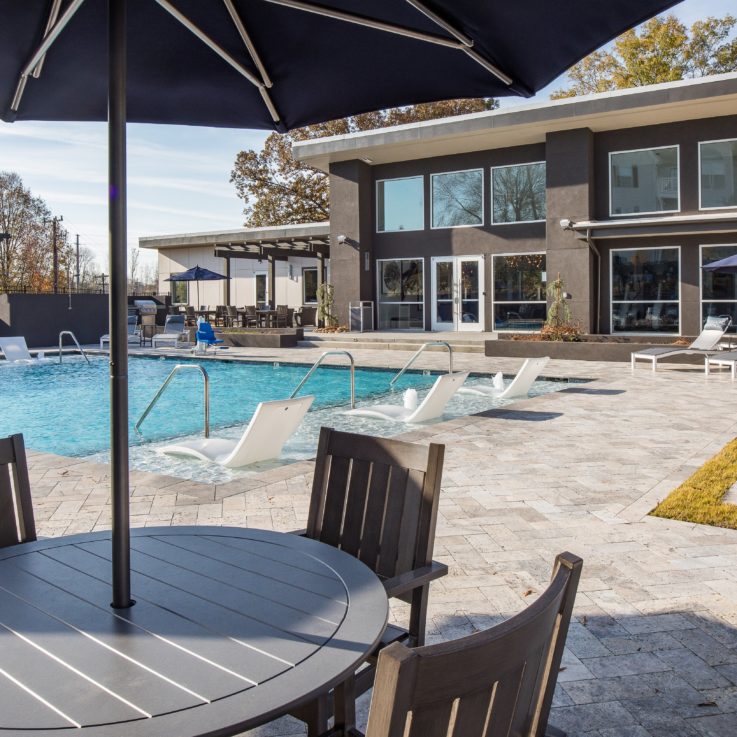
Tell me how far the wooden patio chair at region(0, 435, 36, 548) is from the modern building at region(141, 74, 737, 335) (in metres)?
16.4

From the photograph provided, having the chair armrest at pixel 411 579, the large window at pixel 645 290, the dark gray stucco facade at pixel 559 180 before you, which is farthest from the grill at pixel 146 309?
the chair armrest at pixel 411 579

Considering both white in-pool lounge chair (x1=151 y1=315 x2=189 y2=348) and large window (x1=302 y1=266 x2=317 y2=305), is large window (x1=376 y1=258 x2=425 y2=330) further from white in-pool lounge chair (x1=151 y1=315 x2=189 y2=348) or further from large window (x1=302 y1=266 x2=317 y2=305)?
white in-pool lounge chair (x1=151 y1=315 x2=189 y2=348)

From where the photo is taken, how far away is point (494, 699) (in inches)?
40.1

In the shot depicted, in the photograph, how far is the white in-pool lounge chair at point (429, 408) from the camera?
7.46m

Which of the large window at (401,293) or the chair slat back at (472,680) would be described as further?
the large window at (401,293)

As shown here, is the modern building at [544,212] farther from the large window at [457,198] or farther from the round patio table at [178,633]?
the round patio table at [178,633]

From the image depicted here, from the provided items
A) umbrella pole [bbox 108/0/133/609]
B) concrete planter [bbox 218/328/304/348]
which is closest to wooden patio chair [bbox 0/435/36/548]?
umbrella pole [bbox 108/0/133/609]

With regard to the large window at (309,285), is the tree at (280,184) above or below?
above

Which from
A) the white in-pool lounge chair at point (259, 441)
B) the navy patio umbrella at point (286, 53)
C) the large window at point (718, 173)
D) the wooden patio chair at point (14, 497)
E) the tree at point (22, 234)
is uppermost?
the tree at point (22, 234)

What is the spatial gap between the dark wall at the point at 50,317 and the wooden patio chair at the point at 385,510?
19.2 metres

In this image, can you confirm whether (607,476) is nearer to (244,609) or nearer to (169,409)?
(244,609)

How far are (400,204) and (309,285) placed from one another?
20.1 feet

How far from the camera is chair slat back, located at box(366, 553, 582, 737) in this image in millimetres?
884

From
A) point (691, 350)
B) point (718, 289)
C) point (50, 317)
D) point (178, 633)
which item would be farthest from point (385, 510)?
point (50, 317)
